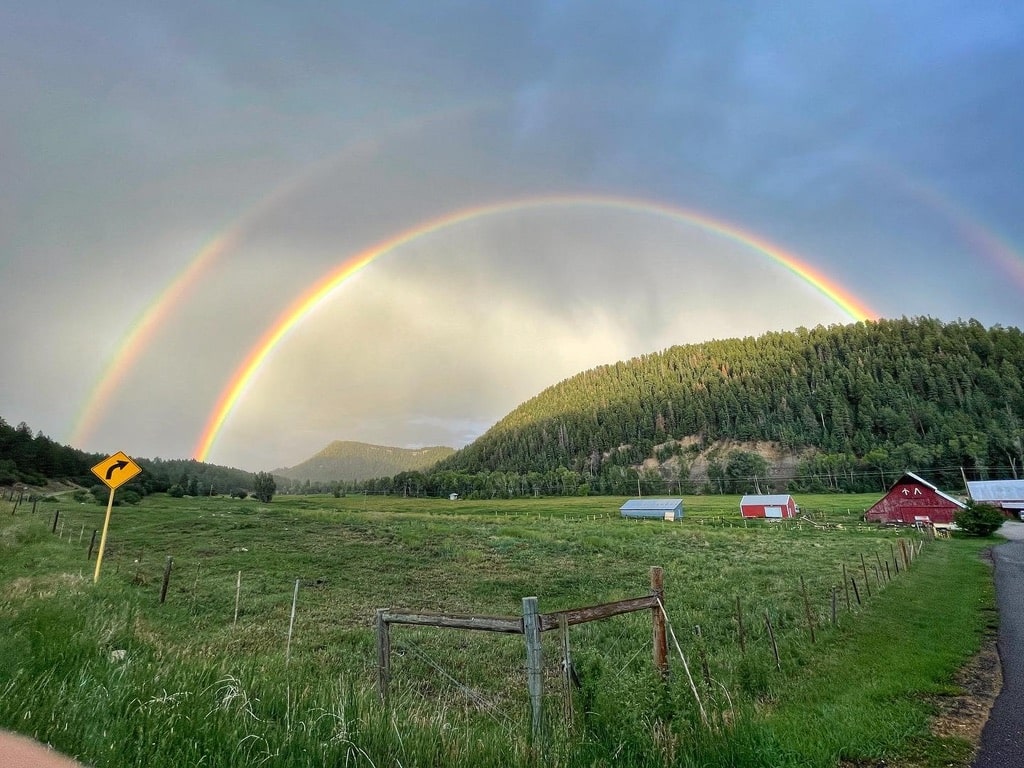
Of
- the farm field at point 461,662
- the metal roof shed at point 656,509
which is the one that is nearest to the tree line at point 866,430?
the metal roof shed at point 656,509

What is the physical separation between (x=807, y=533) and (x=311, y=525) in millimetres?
60889

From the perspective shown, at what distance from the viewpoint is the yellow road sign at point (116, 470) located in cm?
1736

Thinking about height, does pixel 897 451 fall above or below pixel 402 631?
above

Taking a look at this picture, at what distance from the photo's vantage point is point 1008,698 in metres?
8.63

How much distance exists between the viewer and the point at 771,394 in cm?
19812

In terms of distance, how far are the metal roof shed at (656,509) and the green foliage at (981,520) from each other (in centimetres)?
4529

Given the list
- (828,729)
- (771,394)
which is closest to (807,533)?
(828,729)

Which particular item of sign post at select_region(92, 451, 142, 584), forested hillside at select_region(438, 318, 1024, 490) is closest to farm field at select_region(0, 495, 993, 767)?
sign post at select_region(92, 451, 142, 584)

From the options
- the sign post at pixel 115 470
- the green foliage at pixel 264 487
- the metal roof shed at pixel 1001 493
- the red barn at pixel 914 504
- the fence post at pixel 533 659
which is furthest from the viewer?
the green foliage at pixel 264 487

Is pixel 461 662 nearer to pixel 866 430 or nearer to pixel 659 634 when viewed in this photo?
pixel 659 634

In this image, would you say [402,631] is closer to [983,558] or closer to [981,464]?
[983,558]

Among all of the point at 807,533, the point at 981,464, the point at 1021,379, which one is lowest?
the point at 807,533

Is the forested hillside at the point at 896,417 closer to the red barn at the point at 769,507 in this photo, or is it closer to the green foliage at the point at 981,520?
the red barn at the point at 769,507

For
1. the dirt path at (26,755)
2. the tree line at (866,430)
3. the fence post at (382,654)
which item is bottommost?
the fence post at (382,654)
